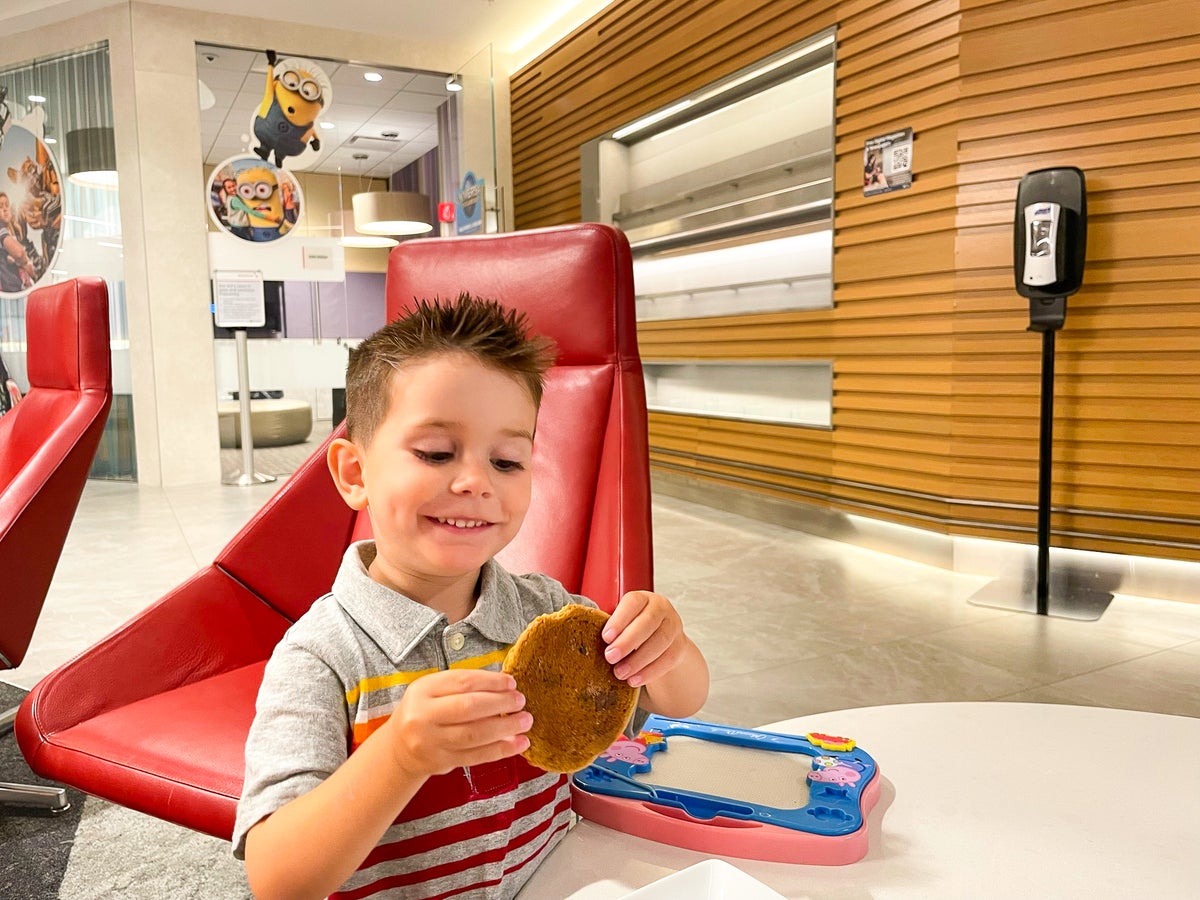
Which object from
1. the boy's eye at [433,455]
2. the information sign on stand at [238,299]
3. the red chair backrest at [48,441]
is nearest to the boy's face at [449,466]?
the boy's eye at [433,455]

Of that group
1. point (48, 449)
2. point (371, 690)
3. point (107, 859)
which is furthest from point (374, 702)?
point (48, 449)

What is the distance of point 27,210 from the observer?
6.73 metres

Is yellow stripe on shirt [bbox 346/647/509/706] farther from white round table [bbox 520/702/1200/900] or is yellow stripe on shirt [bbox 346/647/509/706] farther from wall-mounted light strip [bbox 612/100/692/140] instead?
wall-mounted light strip [bbox 612/100/692/140]

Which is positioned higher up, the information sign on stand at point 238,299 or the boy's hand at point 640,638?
the information sign on stand at point 238,299

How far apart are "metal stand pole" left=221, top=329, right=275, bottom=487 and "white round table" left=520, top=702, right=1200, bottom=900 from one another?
613cm

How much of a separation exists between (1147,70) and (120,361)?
6501mm

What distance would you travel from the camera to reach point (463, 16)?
668cm

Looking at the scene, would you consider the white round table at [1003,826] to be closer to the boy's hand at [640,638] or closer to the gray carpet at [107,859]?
the boy's hand at [640,638]

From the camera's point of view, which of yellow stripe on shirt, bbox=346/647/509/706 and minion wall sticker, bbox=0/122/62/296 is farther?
minion wall sticker, bbox=0/122/62/296

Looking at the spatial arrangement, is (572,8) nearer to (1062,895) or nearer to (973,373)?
(973,373)

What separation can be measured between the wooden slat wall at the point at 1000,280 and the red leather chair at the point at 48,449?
3.21 meters

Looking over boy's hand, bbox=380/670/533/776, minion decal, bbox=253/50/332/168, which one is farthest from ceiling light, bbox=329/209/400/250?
boy's hand, bbox=380/670/533/776

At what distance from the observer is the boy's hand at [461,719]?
1.78ft

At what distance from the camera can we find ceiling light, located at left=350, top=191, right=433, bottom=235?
7176 millimetres
